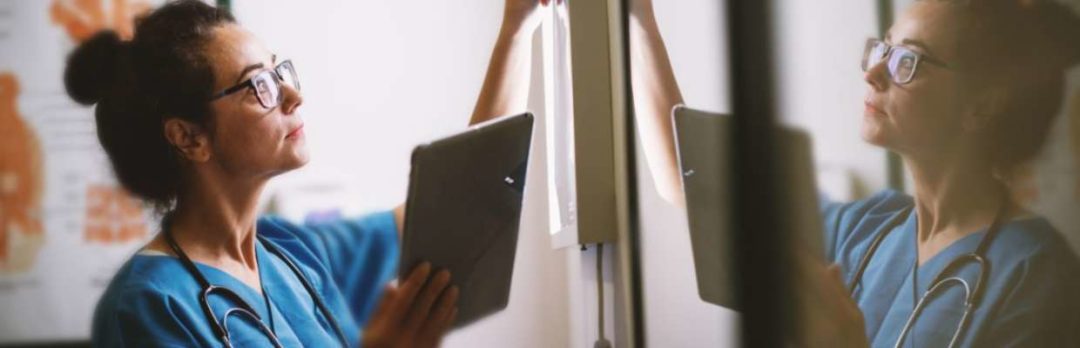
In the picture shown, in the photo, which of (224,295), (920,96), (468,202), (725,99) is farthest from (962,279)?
(224,295)

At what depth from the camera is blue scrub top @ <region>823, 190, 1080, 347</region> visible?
0.41 meters

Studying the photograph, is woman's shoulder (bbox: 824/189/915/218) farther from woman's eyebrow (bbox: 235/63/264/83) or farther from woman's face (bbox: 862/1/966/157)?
woman's eyebrow (bbox: 235/63/264/83)

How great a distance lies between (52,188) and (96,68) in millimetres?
207

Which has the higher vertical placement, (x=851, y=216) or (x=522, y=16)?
(x=522, y=16)

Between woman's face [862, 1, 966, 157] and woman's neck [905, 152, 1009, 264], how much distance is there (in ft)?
0.04

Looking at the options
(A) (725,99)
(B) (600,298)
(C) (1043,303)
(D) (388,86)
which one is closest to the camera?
(C) (1043,303)

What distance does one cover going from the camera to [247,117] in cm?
127

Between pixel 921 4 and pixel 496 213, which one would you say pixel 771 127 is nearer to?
pixel 921 4

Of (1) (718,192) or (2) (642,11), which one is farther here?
(2) (642,11)

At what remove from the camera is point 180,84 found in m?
1.25

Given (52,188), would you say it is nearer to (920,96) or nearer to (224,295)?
(224,295)

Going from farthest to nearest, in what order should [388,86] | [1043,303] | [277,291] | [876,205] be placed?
[388,86]
[277,291]
[876,205]
[1043,303]

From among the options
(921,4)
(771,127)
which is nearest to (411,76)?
(771,127)

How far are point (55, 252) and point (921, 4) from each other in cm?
132
